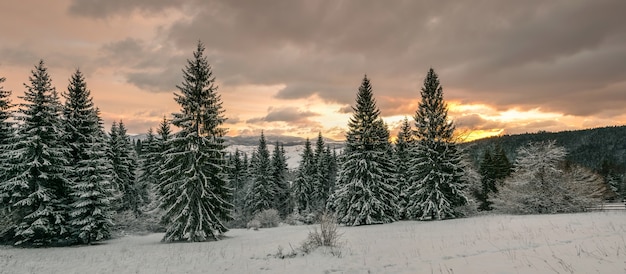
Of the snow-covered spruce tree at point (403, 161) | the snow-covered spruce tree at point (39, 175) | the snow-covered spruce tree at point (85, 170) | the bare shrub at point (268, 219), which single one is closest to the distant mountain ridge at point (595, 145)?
the snow-covered spruce tree at point (403, 161)

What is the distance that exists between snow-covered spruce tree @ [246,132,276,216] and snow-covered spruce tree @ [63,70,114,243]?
30.1m

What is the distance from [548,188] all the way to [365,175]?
16.3 m

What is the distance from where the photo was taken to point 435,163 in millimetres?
33000

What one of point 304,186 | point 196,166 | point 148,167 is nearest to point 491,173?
point 304,186

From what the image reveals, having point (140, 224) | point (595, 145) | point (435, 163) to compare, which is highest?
point (595, 145)

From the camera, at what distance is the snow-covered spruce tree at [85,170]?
2403 centimetres

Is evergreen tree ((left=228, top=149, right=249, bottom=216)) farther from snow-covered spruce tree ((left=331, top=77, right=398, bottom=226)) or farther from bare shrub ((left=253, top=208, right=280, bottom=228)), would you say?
snow-covered spruce tree ((left=331, top=77, right=398, bottom=226))

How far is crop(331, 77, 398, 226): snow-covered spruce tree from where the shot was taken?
33031 millimetres

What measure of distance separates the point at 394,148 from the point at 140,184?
125 feet

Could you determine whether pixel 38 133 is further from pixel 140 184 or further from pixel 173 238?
pixel 140 184

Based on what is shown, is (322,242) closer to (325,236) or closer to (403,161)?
(325,236)

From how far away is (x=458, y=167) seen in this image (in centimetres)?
3275

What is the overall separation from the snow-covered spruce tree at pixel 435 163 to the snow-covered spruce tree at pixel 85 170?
88.3 ft

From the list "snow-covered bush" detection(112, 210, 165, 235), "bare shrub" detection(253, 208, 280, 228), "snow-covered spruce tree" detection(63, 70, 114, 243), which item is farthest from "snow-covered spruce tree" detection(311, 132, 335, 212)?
"snow-covered spruce tree" detection(63, 70, 114, 243)
